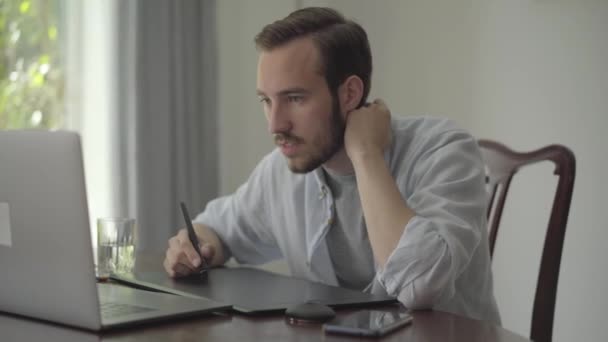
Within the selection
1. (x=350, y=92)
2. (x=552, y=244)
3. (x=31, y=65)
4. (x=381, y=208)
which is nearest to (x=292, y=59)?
(x=350, y=92)

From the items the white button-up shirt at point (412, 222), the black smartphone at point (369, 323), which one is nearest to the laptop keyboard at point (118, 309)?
the black smartphone at point (369, 323)

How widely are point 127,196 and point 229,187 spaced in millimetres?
550

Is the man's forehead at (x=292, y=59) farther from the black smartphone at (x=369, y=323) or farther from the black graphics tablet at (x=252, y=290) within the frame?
the black smartphone at (x=369, y=323)

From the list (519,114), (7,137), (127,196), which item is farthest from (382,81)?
(7,137)

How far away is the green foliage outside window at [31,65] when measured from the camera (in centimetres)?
290

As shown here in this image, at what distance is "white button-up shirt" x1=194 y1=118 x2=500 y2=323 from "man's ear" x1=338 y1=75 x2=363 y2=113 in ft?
0.32

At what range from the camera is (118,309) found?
3.55 ft

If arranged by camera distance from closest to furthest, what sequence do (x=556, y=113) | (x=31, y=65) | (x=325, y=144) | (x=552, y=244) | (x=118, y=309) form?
(x=118, y=309), (x=552, y=244), (x=325, y=144), (x=556, y=113), (x=31, y=65)

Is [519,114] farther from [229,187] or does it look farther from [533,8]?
[229,187]

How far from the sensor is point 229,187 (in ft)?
11.7

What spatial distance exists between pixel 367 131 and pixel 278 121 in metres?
0.17

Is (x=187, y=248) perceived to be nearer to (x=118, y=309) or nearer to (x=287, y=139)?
(x=287, y=139)

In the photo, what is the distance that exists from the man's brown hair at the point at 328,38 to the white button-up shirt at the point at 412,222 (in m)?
0.16

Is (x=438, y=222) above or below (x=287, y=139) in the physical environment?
below
